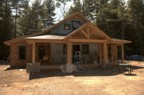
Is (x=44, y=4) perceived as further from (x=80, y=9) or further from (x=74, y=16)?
(x=74, y=16)

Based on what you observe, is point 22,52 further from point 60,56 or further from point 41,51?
point 60,56

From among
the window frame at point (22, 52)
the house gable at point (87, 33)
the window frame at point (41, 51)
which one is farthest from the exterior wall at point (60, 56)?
the house gable at point (87, 33)

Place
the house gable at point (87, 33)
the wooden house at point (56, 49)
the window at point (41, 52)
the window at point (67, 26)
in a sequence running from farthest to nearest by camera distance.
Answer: the window at point (41, 52)
the window at point (67, 26)
the wooden house at point (56, 49)
the house gable at point (87, 33)

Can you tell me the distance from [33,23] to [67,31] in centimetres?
3129

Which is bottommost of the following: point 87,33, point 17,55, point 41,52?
point 17,55

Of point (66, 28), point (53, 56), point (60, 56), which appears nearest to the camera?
point (53, 56)

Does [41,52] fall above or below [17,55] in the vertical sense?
above

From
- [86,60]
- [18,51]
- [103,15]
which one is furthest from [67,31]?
[103,15]

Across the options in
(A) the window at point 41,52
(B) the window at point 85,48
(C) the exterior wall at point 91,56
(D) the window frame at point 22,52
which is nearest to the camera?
(A) the window at point 41,52

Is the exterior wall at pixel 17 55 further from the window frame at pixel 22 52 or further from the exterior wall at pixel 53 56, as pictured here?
the window frame at pixel 22 52

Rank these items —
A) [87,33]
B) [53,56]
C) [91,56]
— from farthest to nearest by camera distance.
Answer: [91,56]
[53,56]
[87,33]

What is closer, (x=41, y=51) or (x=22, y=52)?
(x=41, y=51)

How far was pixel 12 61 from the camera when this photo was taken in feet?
78.0

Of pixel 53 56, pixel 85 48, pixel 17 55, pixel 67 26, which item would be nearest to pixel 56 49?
pixel 53 56
